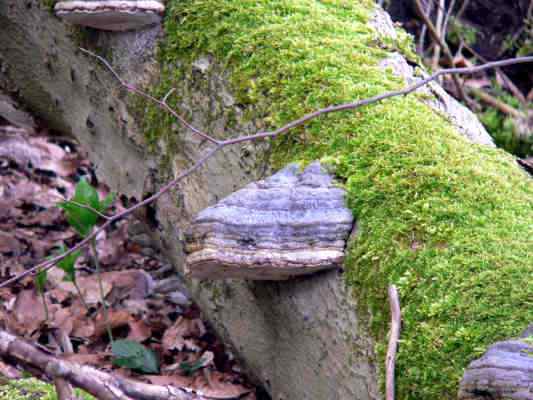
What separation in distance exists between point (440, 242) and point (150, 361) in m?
1.88

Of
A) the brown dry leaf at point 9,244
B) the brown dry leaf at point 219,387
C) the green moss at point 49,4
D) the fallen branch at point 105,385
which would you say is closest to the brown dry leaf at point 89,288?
the brown dry leaf at point 9,244

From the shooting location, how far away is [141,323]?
371 cm

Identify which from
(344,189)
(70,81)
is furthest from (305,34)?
(70,81)

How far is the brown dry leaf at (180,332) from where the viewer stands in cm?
352

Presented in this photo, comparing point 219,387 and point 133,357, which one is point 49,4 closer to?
point 133,357

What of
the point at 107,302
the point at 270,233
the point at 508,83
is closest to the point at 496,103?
the point at 508,83

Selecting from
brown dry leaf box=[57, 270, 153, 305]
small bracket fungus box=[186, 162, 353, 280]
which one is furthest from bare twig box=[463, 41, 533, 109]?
small bracket fungus box=[186, 162, 353, 280]

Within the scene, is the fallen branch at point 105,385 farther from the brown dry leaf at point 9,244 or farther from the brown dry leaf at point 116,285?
the brown dry leaf at point 9,244

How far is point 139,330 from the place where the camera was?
363 cm

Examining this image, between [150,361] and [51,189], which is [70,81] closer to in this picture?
[150,361]

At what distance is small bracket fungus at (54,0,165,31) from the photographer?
2695mm

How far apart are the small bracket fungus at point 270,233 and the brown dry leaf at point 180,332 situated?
1.60 m

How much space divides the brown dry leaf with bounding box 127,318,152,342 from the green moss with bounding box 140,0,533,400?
4.43 feet

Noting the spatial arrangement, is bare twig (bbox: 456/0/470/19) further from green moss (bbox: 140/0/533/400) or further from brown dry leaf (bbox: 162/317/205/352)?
brown dry leaf (bbox: 162/317/205/352)
